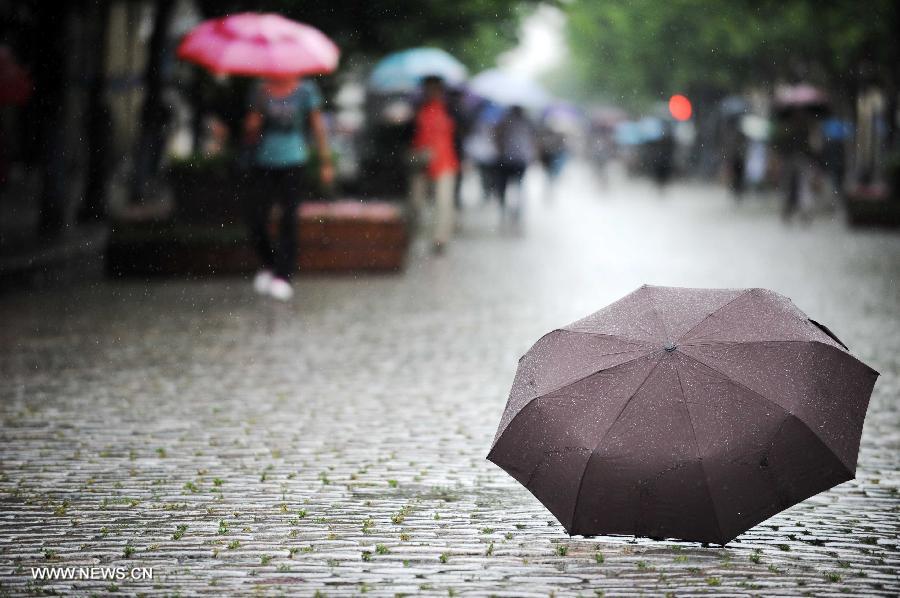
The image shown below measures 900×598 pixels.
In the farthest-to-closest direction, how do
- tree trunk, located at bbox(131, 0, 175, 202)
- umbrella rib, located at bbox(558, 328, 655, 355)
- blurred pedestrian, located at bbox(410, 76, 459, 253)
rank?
1. tree trunk, located at bbox(131, 0, 175, 202)
2. blurred pedestrian, located at bbox(410, 76, 459, 253)
3. umbrella rib, located at bbox(558, 328, 655, 355)

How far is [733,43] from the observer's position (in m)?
44.0

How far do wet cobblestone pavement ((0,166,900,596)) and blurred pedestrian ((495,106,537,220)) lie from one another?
7.01m

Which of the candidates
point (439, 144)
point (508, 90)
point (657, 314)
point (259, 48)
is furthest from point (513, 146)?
point (657, 314)

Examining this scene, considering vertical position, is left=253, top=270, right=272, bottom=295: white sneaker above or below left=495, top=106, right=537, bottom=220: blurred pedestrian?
below

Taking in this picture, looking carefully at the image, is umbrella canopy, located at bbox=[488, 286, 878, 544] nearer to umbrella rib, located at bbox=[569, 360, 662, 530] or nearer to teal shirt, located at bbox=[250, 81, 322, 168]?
umbrella rib, located at bbox=[569, 360, 662, 530]

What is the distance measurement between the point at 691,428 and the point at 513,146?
16.4m

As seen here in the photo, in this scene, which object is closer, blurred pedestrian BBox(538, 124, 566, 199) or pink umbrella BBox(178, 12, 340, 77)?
pink umbrella BBox(178, 12, 340, 77)

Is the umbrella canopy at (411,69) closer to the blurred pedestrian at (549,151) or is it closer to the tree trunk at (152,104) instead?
the tree trunk at (152,104)

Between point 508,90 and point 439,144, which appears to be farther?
point 508,90

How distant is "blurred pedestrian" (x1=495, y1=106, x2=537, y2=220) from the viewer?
20734 mm

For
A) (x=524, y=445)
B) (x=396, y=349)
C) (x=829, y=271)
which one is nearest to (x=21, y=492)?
(x=524, y=445)

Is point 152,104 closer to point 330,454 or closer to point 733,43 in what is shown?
point 330,454

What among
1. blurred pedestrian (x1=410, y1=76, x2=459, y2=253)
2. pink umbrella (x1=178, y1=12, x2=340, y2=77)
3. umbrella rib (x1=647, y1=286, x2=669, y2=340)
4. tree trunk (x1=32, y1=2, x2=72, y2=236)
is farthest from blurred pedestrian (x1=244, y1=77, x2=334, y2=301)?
umbrella rib (x1=647, y1=286, x2=669, y2=340)

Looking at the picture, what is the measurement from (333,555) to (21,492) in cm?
156
